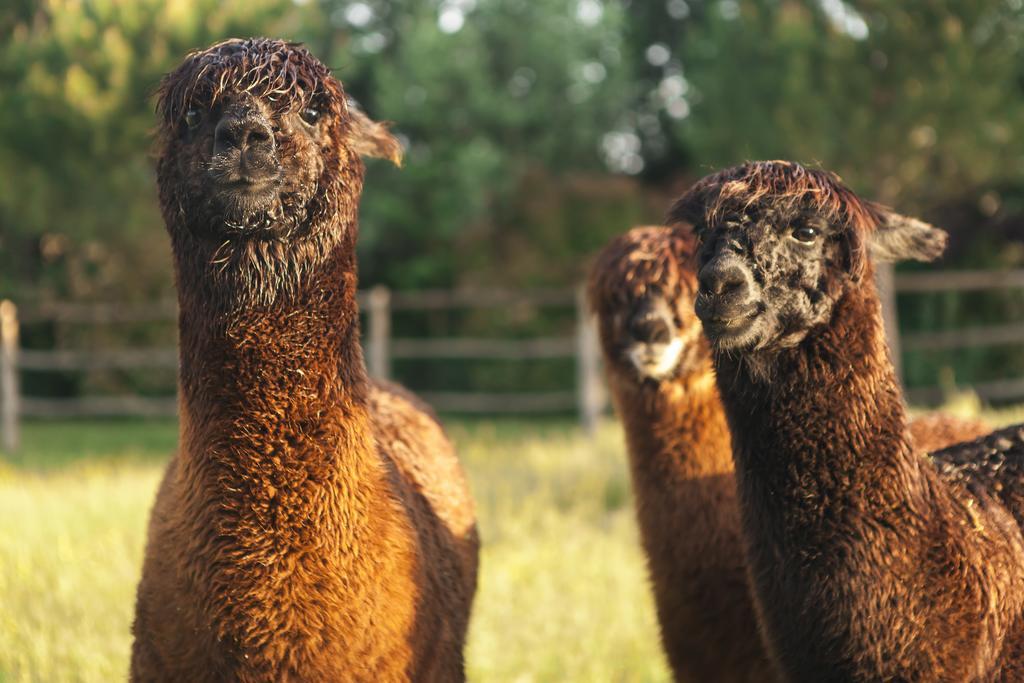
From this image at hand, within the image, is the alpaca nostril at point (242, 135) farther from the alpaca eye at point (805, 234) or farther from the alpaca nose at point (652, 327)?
the alpaca nose at point (652, 327)

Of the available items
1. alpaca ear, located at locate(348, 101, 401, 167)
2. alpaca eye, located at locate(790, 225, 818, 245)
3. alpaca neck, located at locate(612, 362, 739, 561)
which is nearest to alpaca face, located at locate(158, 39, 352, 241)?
alpaca ear, located at locate(348, 101, 401, 167)

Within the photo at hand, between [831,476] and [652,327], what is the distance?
1.39 metres

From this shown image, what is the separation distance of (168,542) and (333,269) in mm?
946

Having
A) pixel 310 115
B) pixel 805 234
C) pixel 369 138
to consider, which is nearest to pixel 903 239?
pixel 805 234

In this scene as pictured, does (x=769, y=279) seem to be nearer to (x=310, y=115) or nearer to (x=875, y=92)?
(x=310, y=115)

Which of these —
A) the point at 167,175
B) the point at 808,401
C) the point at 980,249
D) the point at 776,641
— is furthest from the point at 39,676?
the point at 980,249

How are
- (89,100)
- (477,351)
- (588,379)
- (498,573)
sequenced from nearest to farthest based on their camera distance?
1. (498,573)
2. (588,379)
3. (89,100)
4. (477,351)

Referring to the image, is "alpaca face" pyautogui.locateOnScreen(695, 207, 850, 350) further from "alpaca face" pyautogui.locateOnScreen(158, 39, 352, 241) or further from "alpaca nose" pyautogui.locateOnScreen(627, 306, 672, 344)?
"alpaca nose" pyautogui.locateOnScreen(627, 306, 672, 344)

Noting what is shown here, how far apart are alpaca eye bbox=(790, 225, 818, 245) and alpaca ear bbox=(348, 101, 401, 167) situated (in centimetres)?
130

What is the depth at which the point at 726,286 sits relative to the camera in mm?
2977

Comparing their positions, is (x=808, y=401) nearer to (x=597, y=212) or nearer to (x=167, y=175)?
(x=167, y=175)

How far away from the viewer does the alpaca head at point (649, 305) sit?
4324mm

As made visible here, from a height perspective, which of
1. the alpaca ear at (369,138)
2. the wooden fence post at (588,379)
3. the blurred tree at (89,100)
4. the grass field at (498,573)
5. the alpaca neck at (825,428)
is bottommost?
the grass field at (498,573)

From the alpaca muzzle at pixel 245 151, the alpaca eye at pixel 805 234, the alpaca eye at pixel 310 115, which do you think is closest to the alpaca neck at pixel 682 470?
the alpaca eye at pixel 805 234
